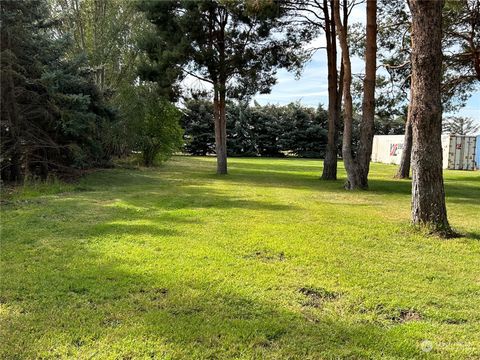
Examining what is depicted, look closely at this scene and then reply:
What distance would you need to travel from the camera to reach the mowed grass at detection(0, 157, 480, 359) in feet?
8.83

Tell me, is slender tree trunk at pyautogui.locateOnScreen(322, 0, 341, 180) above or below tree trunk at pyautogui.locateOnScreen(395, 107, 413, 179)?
above

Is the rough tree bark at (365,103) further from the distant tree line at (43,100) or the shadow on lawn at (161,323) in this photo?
the shadow on lawn at (161,323)

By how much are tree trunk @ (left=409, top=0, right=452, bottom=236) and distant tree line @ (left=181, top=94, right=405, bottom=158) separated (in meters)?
31.9

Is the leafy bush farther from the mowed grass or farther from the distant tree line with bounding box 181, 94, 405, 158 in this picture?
the distant tree line with bounding box 181, 94, 405, 158

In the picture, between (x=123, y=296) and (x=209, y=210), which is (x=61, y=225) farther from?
(x=123, y=296)

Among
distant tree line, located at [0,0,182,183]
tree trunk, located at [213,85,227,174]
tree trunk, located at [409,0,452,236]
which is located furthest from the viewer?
tree trunk, located at [213,85,227,174]

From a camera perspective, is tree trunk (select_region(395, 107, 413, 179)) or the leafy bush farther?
the leafy bush

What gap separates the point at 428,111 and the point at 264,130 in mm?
33385

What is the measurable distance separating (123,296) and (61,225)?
10.1 ft

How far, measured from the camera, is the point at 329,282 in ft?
12.8

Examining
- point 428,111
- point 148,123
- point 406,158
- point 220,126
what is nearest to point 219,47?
point 220,126

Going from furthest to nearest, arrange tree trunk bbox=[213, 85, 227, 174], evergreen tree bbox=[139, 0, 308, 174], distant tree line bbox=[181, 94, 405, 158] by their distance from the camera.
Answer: distant tree line bbox=[181, 94, 405, 158]
tree trunk bbox=[213, 85, 227, 174]
evergreen tree bbox=[139, 0, 308, 174]

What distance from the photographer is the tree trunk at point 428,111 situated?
19.5ft

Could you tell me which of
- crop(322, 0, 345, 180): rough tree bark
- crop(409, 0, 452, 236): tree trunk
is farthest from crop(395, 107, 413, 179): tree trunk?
crop(409, 0, 452, 236): tree trunk
